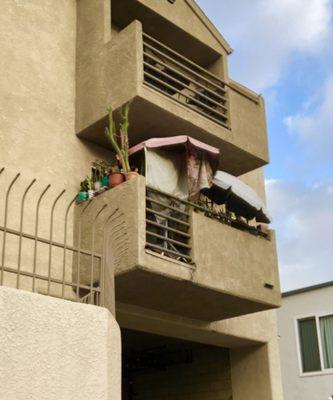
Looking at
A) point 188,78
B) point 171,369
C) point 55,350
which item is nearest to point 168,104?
point 188,78

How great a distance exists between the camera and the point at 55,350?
648cm

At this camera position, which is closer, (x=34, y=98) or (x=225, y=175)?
(x=34, y=98)

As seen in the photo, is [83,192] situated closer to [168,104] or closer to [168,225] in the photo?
[168,225]

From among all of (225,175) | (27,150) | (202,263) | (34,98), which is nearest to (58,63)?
(34,98)

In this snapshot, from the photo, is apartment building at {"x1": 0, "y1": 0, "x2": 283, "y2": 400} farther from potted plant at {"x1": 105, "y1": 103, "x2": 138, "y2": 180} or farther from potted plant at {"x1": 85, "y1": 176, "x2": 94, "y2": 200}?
potted plant at {"x1": 105, "y1": 103, "x2": 138, "y2": 180}

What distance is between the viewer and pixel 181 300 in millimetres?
11328

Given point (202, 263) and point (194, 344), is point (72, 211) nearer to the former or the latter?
point (202, 263)

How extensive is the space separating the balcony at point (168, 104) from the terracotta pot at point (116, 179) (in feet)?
3.69

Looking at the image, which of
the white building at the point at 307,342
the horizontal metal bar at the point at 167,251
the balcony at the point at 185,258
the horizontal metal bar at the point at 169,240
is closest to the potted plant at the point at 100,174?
the balcony at the point at 185,258

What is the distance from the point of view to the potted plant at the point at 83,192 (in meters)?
11.2

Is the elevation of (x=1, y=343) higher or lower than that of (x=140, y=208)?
lower

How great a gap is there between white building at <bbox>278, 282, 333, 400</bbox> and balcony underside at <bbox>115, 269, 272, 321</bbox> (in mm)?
7139

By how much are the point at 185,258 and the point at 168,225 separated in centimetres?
65

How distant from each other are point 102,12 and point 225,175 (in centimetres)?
352
